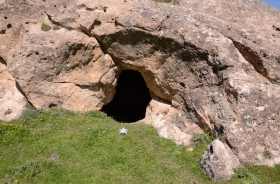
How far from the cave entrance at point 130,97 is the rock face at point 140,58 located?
2.84 meters

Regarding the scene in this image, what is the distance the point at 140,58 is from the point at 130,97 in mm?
5508

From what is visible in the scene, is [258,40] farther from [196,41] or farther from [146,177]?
[146,177]

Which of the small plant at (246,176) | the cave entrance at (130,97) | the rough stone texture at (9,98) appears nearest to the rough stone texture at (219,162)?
the small plant at (246,176)

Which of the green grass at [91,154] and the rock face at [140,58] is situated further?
the rock face at [140,58]

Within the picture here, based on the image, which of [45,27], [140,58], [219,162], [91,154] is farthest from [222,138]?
[45,27]

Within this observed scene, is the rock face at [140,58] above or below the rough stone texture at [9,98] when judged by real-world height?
above

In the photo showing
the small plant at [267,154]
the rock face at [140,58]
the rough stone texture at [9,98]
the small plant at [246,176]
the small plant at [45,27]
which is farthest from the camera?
the small plant at [45,27]

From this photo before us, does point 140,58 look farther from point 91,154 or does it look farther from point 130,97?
point 130,97

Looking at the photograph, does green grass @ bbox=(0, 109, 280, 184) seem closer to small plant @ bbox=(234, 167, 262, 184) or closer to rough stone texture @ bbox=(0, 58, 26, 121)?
small plant @ bbox=(234, 167, 262, 184)

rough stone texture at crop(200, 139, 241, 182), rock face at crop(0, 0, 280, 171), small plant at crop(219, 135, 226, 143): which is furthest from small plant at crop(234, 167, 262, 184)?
rock face at crop(0, 0, 280, 171)

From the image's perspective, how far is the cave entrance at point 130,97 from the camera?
15.3 metres

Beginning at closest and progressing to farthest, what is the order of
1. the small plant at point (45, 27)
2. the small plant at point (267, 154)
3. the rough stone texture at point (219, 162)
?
the rough stone texture at point (219, 162)
the small plant at point (267, 154)
the small plant at point (45, 27)

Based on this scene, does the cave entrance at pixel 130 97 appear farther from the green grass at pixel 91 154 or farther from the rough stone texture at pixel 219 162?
the rough stone texture at pixel 219 162

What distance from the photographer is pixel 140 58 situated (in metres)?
11.6
